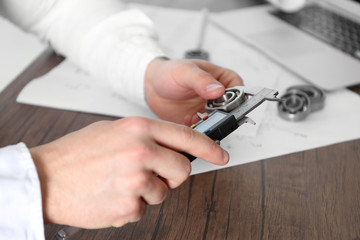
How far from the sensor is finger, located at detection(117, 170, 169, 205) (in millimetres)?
430

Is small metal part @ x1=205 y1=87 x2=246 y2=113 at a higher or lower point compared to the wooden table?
higher

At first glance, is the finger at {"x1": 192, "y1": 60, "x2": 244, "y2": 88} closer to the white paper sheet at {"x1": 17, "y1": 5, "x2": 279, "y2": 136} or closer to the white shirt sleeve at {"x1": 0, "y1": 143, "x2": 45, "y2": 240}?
the white paper sheet at {"x1": 17, "y1": 5, "x2": 279, "y2": 136}

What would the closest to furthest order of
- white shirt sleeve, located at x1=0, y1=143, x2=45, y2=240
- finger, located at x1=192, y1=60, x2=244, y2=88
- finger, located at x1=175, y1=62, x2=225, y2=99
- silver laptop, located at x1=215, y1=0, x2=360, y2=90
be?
1. white shirt sleeve, located at x1=0, y1=143, x2=45, y2=240
2. finger, located at x1=175, y1=62, x2=225, y2=99
3. finger, located at x1=192, y1=60, x2=244, y2=88
4. silver laptop, located at x1=215, y1=0, x2=360, y2=90

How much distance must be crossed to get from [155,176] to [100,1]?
0.53 m

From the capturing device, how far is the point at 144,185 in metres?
0.44

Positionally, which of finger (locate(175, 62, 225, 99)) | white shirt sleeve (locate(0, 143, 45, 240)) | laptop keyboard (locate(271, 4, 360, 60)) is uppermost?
white shirt sleeve (locate(0, 143, 45, 240))

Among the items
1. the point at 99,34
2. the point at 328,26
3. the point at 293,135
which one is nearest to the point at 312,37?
the point at 328,26

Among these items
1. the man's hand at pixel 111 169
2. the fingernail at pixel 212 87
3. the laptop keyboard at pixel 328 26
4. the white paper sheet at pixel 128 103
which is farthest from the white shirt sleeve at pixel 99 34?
the laptop keyboard at pixel 328 26

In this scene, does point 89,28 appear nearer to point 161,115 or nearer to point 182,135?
point 161,115

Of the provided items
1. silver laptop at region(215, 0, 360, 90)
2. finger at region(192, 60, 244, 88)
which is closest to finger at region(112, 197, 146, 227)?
finger at region(192, 60, 244, 88)

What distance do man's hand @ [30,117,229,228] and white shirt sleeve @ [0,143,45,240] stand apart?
21 mm

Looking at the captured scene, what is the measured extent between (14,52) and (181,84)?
52 centimetres

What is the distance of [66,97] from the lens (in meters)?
0.77

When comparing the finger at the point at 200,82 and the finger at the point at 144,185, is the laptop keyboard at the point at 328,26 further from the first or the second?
the finger at the point at 144,185
